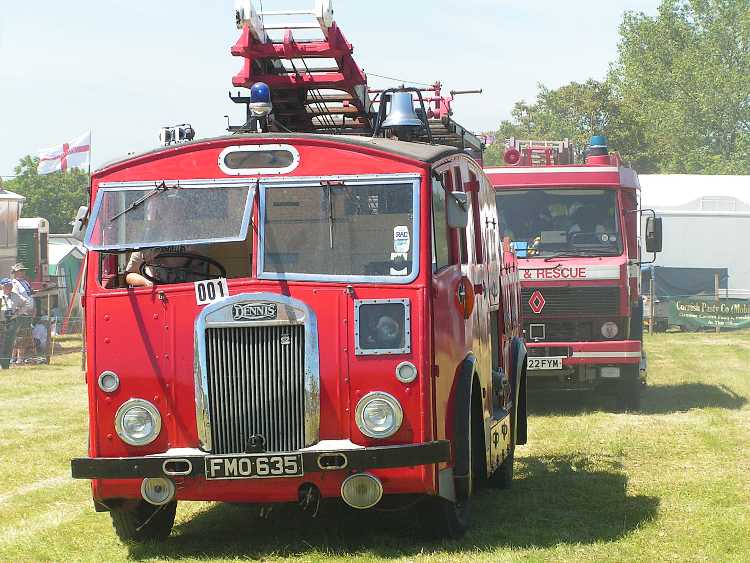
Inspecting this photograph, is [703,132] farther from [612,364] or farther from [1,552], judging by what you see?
[1,552]

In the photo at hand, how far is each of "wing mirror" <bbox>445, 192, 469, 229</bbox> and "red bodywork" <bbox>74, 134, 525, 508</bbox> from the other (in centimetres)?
22

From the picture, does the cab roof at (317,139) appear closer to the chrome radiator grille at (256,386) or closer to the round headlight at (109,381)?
the chrome radiator grille at (256,386)

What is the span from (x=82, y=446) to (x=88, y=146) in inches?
1264

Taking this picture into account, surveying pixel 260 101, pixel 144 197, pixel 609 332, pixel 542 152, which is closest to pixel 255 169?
pixel 144 197

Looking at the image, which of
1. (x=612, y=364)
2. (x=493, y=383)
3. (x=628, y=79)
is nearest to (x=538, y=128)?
(x=628, y=79)

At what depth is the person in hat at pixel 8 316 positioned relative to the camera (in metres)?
25.3

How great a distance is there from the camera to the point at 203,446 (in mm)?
8469

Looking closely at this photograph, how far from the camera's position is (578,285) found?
1741cm

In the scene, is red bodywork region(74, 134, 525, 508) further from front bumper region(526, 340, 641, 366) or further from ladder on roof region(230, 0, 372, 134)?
front bumper region(526, 340, 641, 366)

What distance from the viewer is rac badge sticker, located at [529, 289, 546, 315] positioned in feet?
57.3

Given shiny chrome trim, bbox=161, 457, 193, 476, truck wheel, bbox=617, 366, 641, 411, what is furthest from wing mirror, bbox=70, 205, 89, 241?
truck wheel, bbox=617, 366, 641, 411

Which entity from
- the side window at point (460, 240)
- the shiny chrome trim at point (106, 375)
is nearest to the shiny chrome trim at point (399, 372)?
the side window at point (460, 240)

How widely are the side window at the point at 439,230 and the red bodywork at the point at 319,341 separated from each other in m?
0.09

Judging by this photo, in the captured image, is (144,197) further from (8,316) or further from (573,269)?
(8,316)
